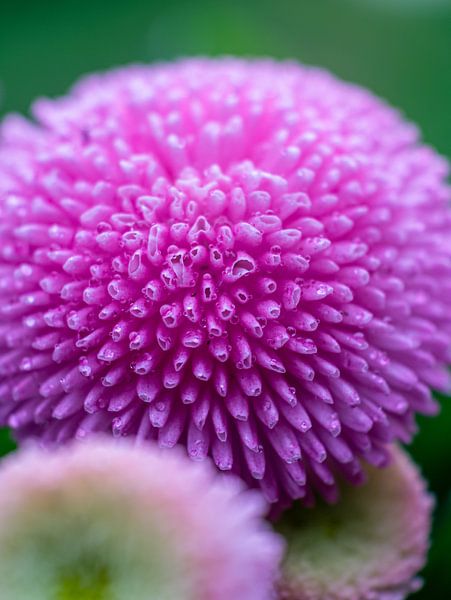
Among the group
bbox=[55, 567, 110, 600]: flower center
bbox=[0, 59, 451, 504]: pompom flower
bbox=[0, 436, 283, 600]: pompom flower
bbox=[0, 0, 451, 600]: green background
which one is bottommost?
bbox=[55, 567, 110, 600]: flower center

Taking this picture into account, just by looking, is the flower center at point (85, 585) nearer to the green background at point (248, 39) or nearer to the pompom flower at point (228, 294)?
the pompom flower at point (228, 294)

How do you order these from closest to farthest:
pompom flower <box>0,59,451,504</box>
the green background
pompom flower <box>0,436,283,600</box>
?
pompom flower <box>0,436,283,600</box>
pompom flower <box>0,59,451,504</box>
the green background

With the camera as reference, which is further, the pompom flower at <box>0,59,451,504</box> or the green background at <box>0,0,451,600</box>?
the green background at <box>0,0,451,600</box>

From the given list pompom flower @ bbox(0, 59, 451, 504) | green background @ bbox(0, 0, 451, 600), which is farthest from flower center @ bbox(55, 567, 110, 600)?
green background @ bbox(0, 0, 451, 600)

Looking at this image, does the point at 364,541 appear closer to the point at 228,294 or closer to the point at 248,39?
the point at 228,294

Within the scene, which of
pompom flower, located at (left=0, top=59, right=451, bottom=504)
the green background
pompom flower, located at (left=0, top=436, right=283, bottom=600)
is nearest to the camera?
pompom flower, located at (left=0, top=436, right=283, bottom=600)

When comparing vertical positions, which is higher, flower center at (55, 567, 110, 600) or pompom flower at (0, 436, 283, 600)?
pompom flower at (0, 436, 283, 600)

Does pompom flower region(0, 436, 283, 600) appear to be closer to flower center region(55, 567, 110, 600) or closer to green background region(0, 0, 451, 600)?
flower center region(55, 567, 110, 600)

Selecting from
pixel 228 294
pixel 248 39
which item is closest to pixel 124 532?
pixel 228 294
